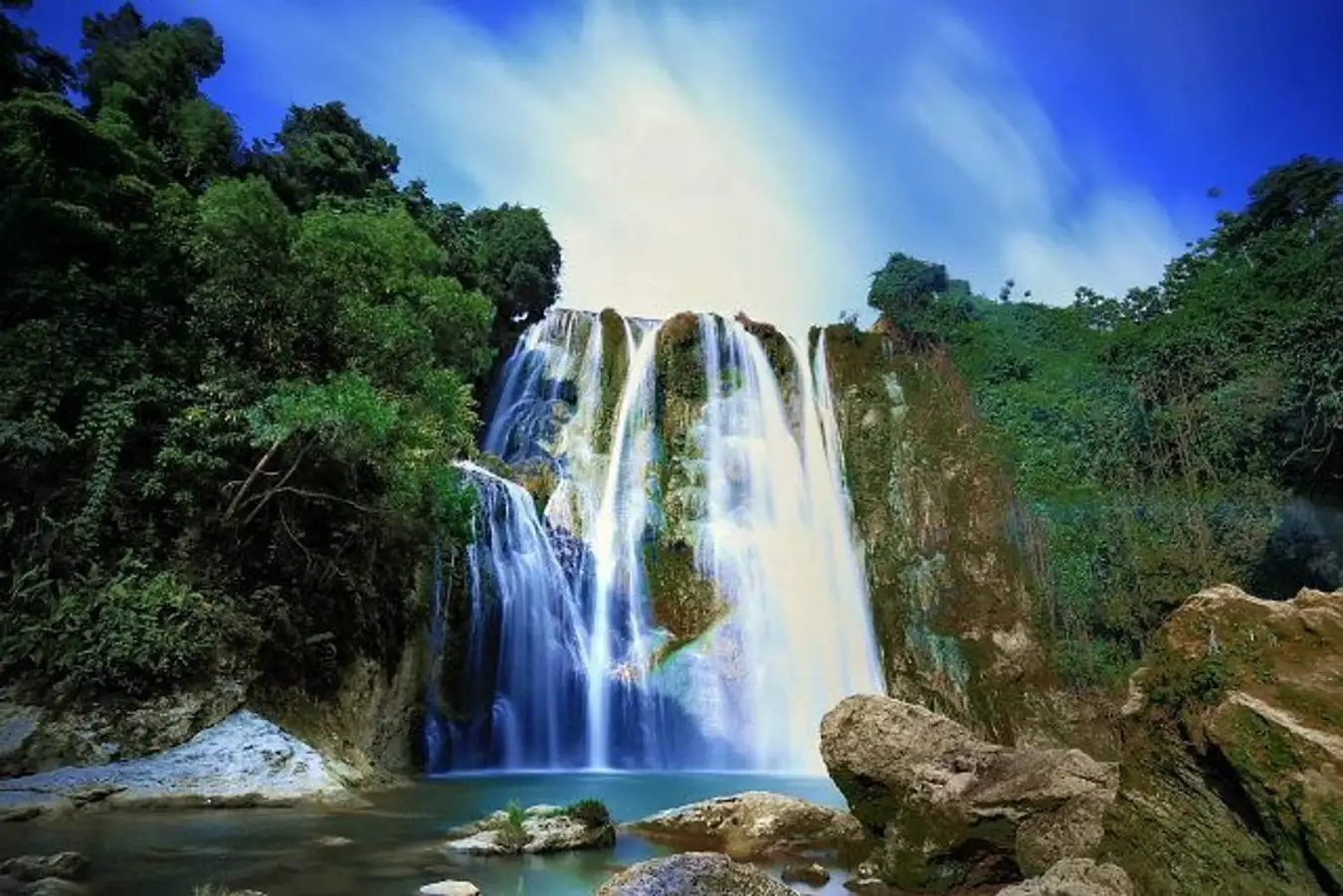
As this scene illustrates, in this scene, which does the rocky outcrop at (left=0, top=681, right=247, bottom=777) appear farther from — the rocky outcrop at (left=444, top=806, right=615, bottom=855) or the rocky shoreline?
the rocky outcrop at (left=444, top=806, right=615, bottom=855)

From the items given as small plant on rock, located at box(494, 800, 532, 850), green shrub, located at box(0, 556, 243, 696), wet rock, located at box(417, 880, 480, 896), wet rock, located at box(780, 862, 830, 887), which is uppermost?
green shrub, located at box(0, 556, 243, 696)

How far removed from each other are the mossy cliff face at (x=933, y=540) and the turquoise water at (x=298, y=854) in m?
15.4

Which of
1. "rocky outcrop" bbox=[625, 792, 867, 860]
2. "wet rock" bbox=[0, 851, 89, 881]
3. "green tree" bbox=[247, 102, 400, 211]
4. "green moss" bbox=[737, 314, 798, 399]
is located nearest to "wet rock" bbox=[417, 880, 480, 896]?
"wet rock" bbox=[0, 851, 89, 881]

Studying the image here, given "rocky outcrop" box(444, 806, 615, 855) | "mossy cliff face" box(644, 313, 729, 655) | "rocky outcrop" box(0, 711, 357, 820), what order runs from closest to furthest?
1. "rocky outcrop" box(444, 806, 615, 855)
2. "rocky outcrop" box(0, 711, 357, 820)
3. "mossy cliff face" box(644, 313, 729, 655)

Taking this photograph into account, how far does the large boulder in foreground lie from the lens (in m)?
7.09

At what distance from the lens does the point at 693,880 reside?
166 inches

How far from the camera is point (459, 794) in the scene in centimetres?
1274

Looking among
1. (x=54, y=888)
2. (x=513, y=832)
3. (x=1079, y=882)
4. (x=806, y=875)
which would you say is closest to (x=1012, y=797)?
(x=806, y=875)

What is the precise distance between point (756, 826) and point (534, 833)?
2.36m

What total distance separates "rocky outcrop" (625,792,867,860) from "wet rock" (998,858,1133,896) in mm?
3287

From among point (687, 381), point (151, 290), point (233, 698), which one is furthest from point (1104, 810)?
point (687, 381)

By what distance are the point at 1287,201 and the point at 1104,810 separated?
1417 inches

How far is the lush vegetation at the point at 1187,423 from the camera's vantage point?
66.6 feet

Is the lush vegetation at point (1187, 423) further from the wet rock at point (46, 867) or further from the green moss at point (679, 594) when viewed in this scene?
the wet rock at point (46, 867)
